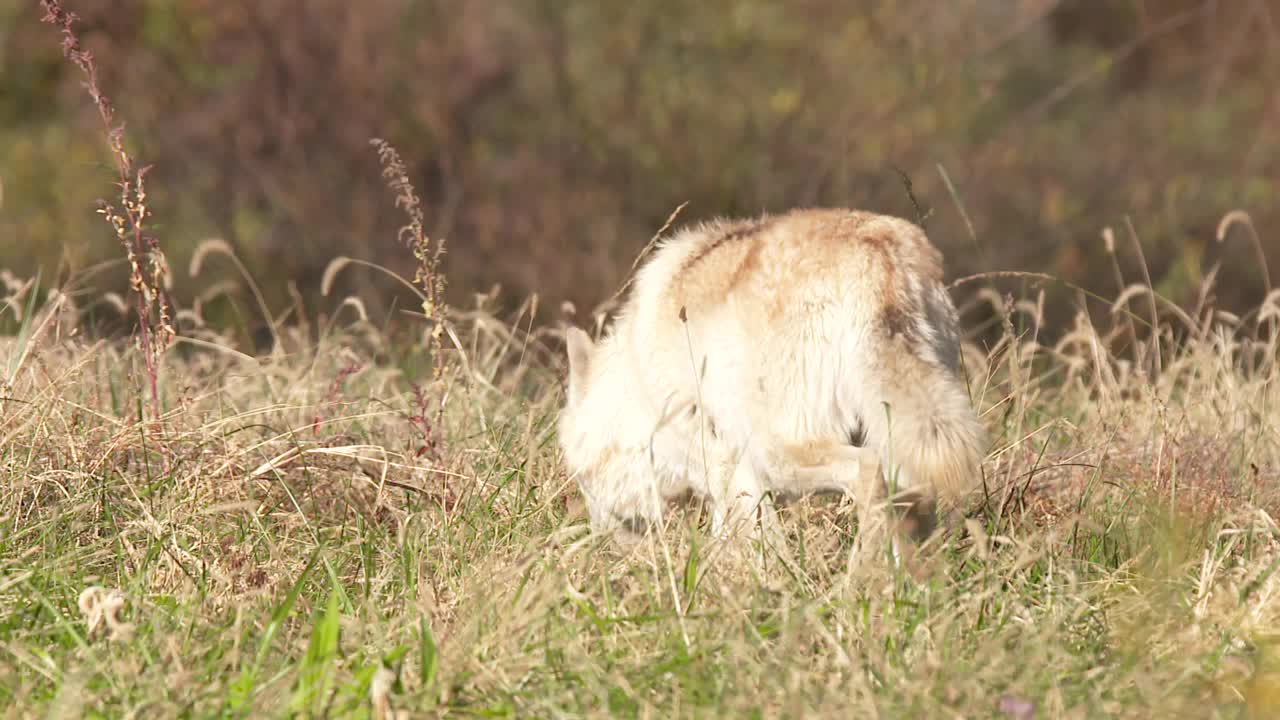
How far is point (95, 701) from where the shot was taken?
2.78 metres

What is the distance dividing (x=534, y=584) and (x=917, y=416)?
36.5 inches

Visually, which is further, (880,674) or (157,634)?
(157,634)

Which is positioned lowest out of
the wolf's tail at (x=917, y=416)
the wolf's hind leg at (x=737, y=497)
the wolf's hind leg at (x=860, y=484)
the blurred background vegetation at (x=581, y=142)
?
the blurred background vegetation at (x=581, y=142)

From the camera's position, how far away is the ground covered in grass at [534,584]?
2785mm

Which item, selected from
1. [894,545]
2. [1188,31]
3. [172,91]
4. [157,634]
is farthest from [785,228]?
[1188,31]

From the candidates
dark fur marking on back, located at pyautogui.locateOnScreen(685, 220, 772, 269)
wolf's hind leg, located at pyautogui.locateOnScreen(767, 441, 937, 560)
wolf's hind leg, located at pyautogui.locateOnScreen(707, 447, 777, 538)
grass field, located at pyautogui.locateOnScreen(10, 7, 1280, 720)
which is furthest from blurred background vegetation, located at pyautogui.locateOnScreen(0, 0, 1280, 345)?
wolf's hind leg, located at pyautogui.locateOnScreen(767, 441, 937, 560)

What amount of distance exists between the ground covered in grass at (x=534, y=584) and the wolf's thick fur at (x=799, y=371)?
7.5 inches

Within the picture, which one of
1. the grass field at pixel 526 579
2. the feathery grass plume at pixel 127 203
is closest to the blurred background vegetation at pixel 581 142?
the grass field at pixel 526 579

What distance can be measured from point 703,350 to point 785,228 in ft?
1.22

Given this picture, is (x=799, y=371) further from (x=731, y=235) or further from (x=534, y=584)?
(x=534, y=584)

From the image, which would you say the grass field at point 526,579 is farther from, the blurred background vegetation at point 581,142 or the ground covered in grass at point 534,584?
the blurred background vegetation at point 581,142

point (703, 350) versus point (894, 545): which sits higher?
point (703, 350)

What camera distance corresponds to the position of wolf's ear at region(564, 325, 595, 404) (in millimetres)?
4453

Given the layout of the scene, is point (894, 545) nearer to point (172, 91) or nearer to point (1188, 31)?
point (172, 91)
